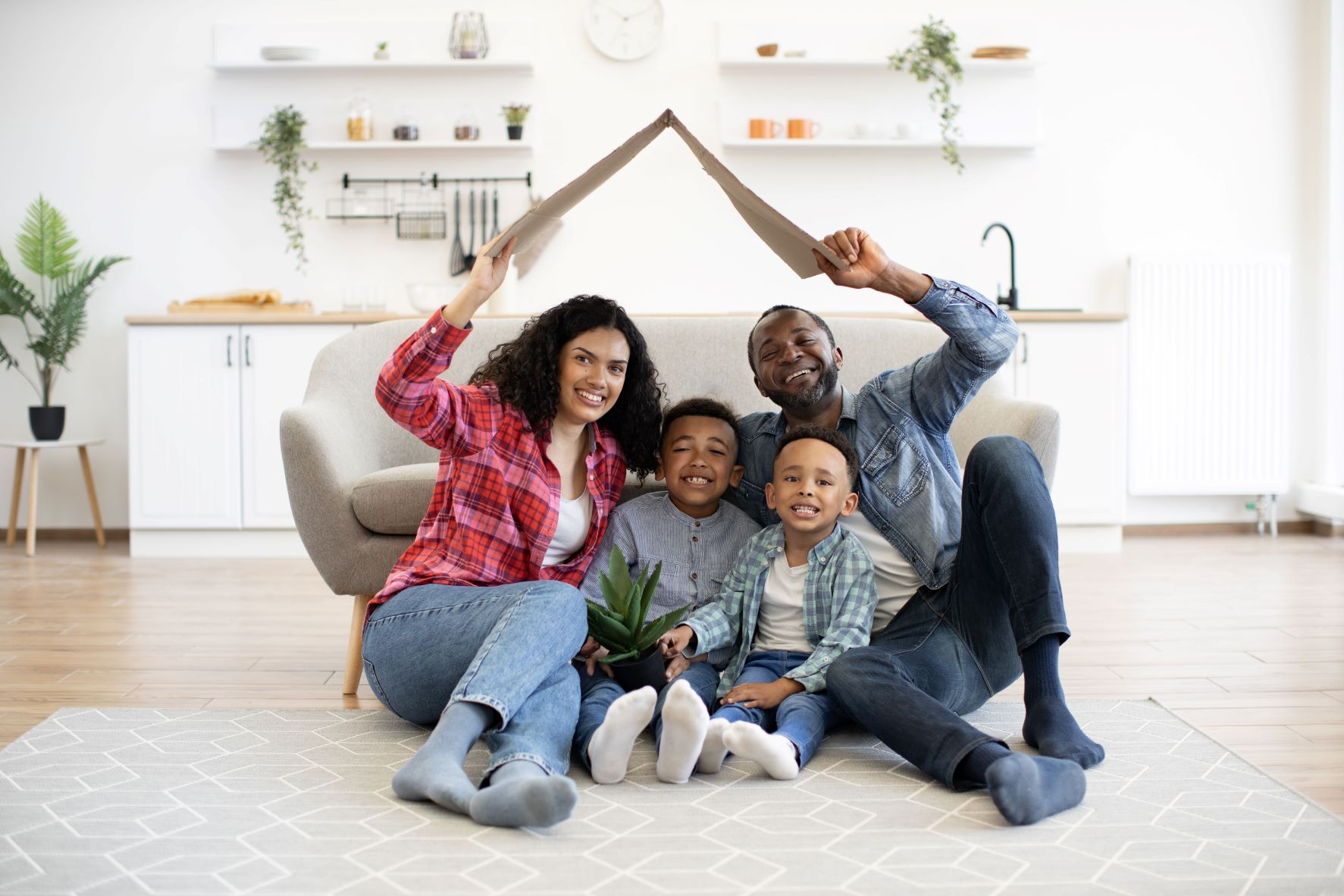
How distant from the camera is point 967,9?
485cm

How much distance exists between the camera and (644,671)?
2.00 m

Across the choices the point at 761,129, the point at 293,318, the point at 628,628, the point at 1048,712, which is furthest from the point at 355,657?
the point at 761,129

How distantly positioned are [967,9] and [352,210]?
2.68 meters

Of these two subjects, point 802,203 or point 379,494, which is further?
point 802,203

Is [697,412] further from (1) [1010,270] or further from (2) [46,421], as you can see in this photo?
(2) [46,421]

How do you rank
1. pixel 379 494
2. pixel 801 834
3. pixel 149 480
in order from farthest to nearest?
1. pixel 149 480
2. pixel 379 494
3. pixel 801 834

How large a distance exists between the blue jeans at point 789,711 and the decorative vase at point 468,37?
11.3ft

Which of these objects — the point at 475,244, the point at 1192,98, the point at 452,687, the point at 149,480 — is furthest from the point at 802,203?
the point at 452,687

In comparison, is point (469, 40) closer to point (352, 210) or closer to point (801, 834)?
point (352, 210)

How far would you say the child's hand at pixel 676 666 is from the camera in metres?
1.98

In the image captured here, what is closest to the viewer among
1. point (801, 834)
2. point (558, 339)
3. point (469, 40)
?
point (801, 834)

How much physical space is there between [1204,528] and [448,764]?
13.8ft

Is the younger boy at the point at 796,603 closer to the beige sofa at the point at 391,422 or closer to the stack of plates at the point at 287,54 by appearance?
the beige sofa at the point at 391,422

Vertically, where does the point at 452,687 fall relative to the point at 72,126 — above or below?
below
